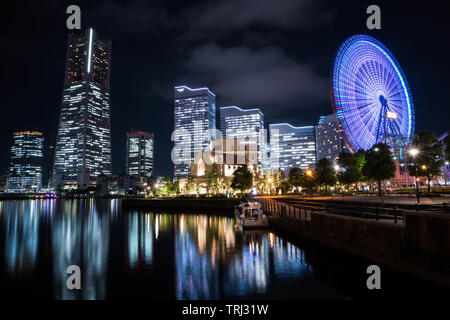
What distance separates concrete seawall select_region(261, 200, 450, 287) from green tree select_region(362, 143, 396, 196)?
52589mm

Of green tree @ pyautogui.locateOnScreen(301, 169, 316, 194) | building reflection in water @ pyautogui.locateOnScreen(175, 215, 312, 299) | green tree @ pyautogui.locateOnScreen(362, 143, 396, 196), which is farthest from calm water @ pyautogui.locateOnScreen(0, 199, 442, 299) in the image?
green tree @ pyautogui.locateOnScreen(301, 169, 316, 194)

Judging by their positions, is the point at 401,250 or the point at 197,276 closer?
the point at 401,250

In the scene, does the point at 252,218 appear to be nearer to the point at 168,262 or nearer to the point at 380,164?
the point at 168,262

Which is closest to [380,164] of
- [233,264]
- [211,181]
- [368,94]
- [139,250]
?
[368,94]

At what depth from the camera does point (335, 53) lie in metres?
62.1

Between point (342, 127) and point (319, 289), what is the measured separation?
183 ft

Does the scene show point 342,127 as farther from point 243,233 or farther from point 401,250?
point 401,250

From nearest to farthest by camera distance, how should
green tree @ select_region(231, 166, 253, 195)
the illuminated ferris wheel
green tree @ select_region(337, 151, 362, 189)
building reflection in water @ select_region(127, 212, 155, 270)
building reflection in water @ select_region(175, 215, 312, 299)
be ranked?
building reflection in water @ select_region(175, 215, 312, 299)
building reflection in water @ select_region(127, 212, 155, 270)
the illuminated ferris wheel
green tree @ select_region(337, 151, 362, 189)
green tree @ select_region(231, 166, 253, 195)

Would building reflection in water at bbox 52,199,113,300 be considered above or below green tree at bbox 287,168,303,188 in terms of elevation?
below

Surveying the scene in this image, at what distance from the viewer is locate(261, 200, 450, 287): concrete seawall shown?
11.7 metres

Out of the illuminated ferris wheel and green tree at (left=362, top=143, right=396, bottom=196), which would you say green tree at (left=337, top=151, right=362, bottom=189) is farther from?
green tree at (left=362, top=143, right=396, bottom=196)

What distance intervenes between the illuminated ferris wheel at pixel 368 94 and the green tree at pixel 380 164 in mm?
3626

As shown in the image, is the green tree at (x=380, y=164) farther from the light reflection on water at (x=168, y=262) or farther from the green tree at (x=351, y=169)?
the light reflection on water at (x=168, y=262)
